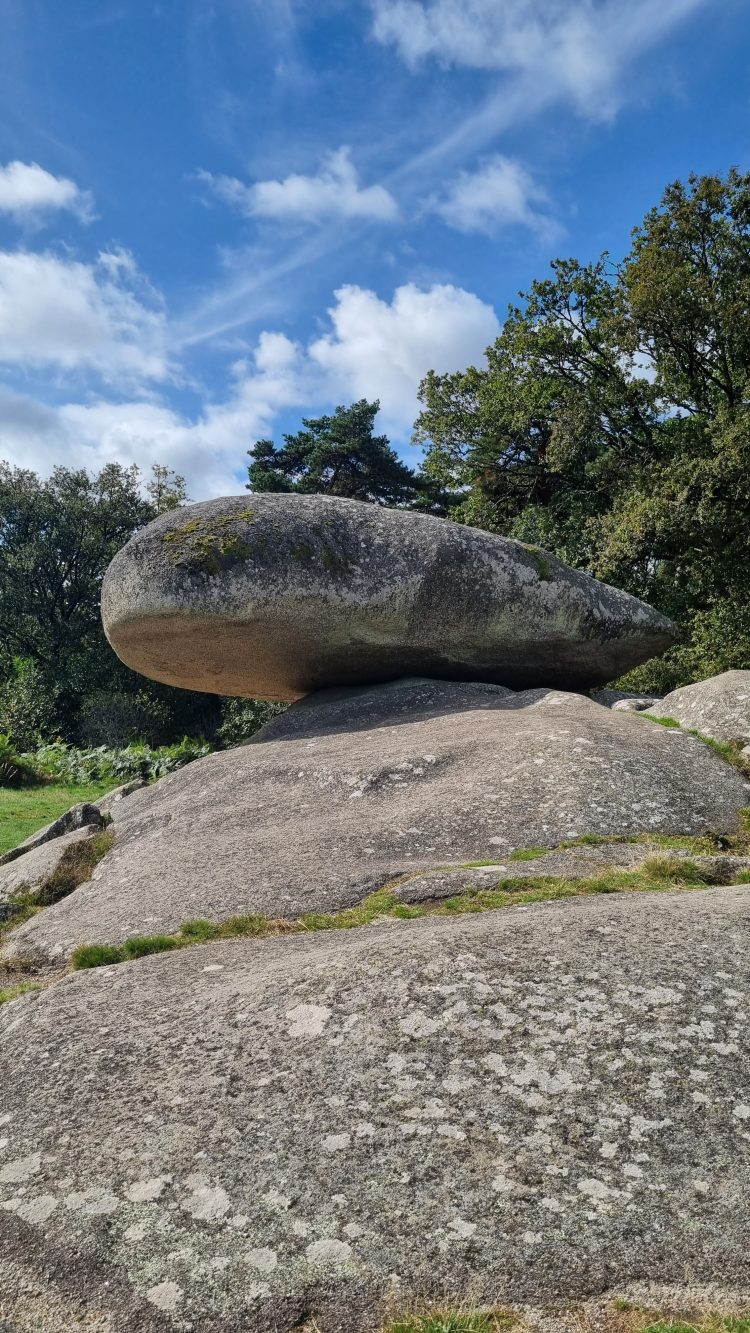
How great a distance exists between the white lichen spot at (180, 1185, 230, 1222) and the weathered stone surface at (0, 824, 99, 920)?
23.2 feet

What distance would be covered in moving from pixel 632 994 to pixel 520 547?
1264 centimetres

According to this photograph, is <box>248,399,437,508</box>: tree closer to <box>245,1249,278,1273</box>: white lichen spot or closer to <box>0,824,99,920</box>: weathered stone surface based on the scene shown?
<box>0,824,99,920</box>: weathered stone surface

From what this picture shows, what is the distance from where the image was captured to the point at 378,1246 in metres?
3.95

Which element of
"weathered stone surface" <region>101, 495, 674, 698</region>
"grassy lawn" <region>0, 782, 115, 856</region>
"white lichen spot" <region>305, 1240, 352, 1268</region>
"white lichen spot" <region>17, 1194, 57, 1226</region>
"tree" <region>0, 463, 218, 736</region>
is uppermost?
"tree" <region>0, 463, 218, 736</region>

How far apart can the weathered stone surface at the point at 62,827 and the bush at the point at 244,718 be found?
25.0 m

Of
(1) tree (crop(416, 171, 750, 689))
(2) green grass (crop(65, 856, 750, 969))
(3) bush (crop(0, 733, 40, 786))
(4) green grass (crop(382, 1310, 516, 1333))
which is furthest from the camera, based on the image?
(3) bush (crop(0, 733, 40, 786))

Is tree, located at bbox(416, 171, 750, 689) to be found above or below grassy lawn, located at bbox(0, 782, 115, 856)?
above

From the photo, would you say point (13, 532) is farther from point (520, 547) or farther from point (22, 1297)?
point (22, 1297)

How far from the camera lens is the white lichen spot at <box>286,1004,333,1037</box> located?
529cm

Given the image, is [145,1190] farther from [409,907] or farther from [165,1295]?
[409,907]

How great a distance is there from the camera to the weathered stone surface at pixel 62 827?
13.7 metres

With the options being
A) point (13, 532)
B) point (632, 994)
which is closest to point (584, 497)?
point (632, 994)

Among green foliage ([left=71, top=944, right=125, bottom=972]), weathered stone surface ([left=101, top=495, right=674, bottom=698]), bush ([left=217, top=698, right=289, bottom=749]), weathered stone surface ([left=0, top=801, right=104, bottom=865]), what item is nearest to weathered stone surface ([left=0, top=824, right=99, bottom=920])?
weathered stone surface ([left=0, top=801, right=104, bottom=865])

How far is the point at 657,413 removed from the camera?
94.1ft
